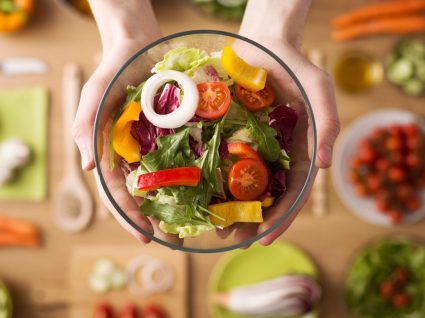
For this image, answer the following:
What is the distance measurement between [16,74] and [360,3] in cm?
142

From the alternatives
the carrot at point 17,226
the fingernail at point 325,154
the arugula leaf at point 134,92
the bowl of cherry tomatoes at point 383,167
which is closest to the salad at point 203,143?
the arugula leaf at point 134,92

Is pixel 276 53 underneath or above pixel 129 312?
above

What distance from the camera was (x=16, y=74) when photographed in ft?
7.47

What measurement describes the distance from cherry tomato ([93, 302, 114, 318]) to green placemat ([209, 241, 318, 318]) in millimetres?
404

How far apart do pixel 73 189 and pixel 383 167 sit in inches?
48.4

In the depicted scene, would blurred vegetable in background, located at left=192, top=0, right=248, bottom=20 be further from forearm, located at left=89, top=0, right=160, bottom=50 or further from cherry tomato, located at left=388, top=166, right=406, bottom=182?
cherry tomato, located at left=388, top=166, right=406, bottom=182

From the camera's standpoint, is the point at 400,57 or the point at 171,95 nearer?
the point at 171,95

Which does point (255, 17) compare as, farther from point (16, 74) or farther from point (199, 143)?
point (16, 74)

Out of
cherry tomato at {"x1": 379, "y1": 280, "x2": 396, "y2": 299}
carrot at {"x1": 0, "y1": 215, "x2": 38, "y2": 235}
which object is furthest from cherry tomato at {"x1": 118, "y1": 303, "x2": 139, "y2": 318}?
cherry tomato at {"x1": 379, "y1": 280, "x2": 396, "y2": 299}

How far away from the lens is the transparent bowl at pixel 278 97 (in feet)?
4.17

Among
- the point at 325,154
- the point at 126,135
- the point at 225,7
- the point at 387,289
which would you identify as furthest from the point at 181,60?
the point at 387,289

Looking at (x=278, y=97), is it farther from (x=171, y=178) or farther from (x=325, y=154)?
(x=171, y=178)

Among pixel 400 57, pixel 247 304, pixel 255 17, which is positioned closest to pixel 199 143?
pixel 255 17

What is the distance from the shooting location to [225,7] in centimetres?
217
